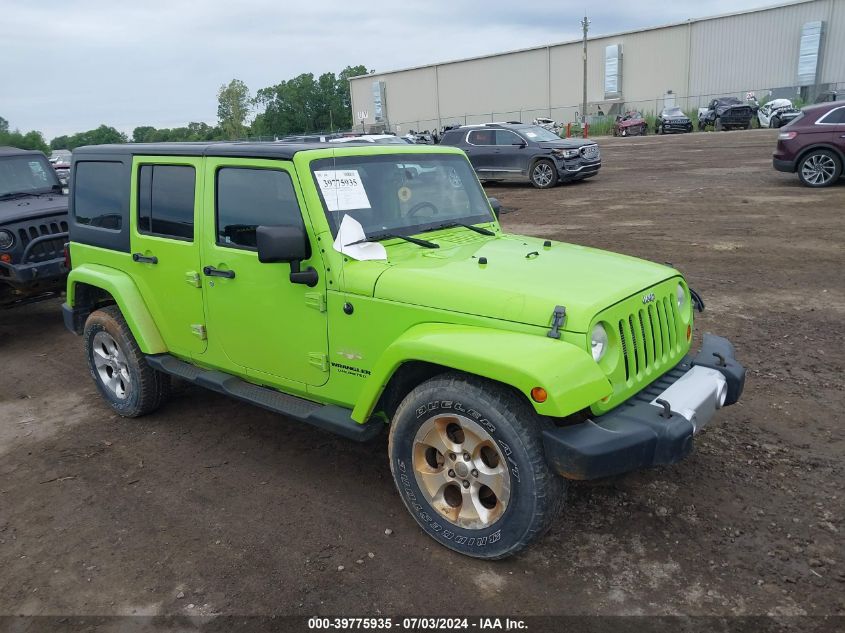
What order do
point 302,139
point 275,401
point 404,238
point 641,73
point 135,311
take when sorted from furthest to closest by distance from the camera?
point 641,73 → point 302,139 → point 135,311 → point 275,401 → point 404,238

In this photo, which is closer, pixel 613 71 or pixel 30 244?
pixel 30 244

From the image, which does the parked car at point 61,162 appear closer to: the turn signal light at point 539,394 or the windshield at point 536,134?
the windshield at point 536,134

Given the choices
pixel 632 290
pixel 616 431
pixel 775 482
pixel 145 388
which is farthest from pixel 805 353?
pixel 145 388

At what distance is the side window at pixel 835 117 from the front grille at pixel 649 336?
40.1 feet

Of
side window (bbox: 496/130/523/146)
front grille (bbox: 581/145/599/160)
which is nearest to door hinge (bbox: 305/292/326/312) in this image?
side window (bbox: 496/130/523/146)

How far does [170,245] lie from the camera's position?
4.56 meters

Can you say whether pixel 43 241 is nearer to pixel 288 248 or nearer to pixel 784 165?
pixel 288 248

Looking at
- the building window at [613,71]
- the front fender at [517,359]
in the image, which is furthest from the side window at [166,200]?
the building window at [613,71]

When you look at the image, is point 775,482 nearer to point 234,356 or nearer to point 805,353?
point 805,353

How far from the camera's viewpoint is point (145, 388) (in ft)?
16.7

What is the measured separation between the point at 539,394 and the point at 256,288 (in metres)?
1.95

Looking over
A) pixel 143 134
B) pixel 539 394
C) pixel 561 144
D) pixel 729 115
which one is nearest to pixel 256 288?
pixel 539 394

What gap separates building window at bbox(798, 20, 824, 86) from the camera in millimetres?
44094

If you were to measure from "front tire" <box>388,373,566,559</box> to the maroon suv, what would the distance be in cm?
1339
